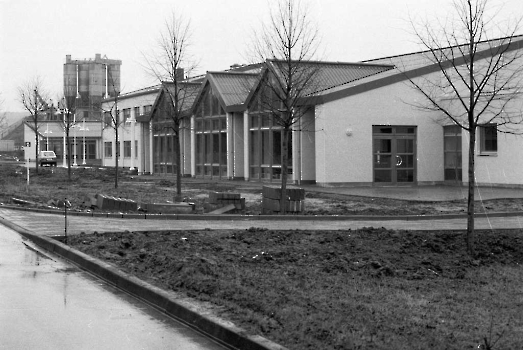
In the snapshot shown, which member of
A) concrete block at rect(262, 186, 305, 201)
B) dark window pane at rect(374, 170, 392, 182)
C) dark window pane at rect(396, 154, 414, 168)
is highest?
dark window pane at rect(396, 154, 414, 168)

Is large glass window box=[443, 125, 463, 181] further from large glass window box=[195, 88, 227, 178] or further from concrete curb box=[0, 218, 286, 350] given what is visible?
concrete curb box=[0, 218, 286, 350]

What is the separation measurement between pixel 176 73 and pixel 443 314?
24.2m

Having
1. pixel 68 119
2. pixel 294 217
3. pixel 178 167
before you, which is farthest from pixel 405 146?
pixel 68 119

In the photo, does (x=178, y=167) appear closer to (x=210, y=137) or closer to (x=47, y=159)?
(x=210, y=137)

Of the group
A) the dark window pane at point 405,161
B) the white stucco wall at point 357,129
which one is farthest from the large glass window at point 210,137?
the dark window pane at point 405,161

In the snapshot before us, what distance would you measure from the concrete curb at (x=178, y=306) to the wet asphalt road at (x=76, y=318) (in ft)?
0.44

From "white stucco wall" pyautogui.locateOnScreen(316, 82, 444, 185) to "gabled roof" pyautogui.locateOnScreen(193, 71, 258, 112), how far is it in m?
9.73

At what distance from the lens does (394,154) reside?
38.8 metres

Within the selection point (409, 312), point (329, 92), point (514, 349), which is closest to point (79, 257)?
point (409, 312)

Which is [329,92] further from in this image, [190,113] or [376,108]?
[190,113]

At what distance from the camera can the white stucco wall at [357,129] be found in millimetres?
37250

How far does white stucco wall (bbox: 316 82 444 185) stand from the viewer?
122ft

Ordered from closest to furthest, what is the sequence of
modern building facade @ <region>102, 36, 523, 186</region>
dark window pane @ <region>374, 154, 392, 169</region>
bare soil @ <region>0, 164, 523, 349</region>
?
bare soil @ <region>0, 164, 523, 349</region>, modern building facade @ <region>102, 36, 523, 186</region>, dark window pane @ <region>374, 154, 392, 169</region>

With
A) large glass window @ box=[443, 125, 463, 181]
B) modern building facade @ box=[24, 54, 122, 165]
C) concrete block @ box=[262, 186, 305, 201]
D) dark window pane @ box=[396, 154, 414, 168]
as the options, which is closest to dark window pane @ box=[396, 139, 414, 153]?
dark window pane @ box=[396, 154, 414, 168]
